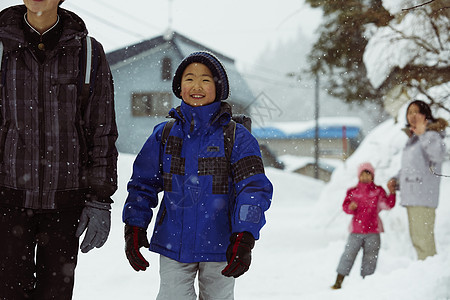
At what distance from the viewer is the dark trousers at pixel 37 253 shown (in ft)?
7.52

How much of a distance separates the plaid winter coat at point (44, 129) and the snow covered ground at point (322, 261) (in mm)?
2655

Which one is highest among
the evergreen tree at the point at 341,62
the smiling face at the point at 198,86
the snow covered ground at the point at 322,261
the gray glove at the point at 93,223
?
the evergreen tree at the point at 341,62

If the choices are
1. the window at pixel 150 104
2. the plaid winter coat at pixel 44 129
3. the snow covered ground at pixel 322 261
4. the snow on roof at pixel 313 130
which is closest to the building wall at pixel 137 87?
the window at pixel 150 104

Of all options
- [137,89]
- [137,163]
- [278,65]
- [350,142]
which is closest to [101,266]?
[137,163]

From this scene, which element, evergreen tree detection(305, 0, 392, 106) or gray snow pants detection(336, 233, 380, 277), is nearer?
gray snow pants detection(336, 233, 380, 277)

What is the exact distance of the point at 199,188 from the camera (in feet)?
8.48

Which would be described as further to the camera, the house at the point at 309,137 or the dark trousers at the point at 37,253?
the house at the point at 309,137

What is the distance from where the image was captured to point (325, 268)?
21.8 ft

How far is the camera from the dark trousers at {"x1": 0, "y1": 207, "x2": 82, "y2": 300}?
2291 mm

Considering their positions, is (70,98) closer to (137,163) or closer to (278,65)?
(137,163)

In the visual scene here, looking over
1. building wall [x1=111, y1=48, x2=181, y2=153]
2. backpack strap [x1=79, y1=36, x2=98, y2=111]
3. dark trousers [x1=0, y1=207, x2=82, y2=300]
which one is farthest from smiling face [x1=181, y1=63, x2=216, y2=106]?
building wall [x1=111, y1=48, x2=181, y2=153]

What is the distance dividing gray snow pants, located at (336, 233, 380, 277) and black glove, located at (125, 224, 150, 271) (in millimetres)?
3423

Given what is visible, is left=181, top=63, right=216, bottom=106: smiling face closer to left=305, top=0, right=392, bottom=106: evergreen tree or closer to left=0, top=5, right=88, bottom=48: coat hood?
left=0, top=5, right=88, bottom=48: coat hood

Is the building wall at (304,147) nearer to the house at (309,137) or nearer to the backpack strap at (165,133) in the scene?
the house at (309,137)
